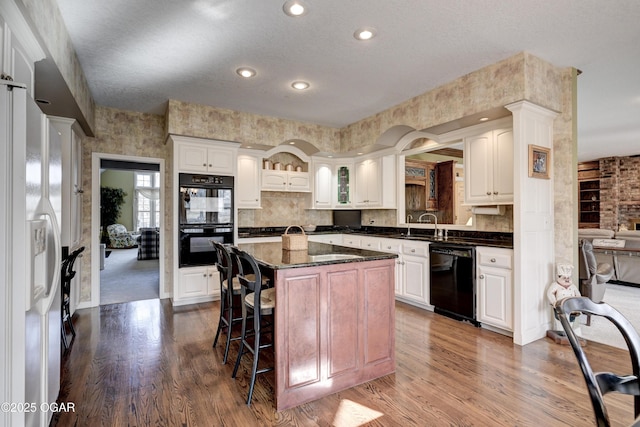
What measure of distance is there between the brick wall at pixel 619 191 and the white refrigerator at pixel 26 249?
11019 millimetres

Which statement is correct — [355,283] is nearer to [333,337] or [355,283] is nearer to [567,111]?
[333,337]

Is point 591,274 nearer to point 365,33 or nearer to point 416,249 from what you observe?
point 416,249

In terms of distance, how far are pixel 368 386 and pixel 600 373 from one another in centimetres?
157

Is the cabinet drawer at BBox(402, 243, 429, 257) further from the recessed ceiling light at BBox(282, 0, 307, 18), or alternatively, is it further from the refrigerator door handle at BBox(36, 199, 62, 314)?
the refrigerator door handle at BBox(36, 199, 62, 314)

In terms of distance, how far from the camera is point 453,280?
12.5ft

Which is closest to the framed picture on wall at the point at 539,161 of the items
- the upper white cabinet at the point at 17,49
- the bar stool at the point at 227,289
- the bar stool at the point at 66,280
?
the bar stool at the point at 227,289

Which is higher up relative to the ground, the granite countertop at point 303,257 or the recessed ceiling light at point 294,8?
the recessed ceiling light at point 294,8

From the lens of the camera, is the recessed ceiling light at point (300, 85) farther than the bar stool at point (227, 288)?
Yes

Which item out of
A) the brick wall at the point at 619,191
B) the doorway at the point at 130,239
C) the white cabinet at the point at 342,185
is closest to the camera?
the doorway at the point at 130,239

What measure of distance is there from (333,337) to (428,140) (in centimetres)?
346

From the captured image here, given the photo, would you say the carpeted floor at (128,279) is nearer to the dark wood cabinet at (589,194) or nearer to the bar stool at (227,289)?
the bar stool at (227,289)

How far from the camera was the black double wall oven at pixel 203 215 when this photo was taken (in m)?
4.45

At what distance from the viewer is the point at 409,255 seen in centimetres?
445

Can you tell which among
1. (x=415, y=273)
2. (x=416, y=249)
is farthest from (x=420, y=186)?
(x=415, y=273)
